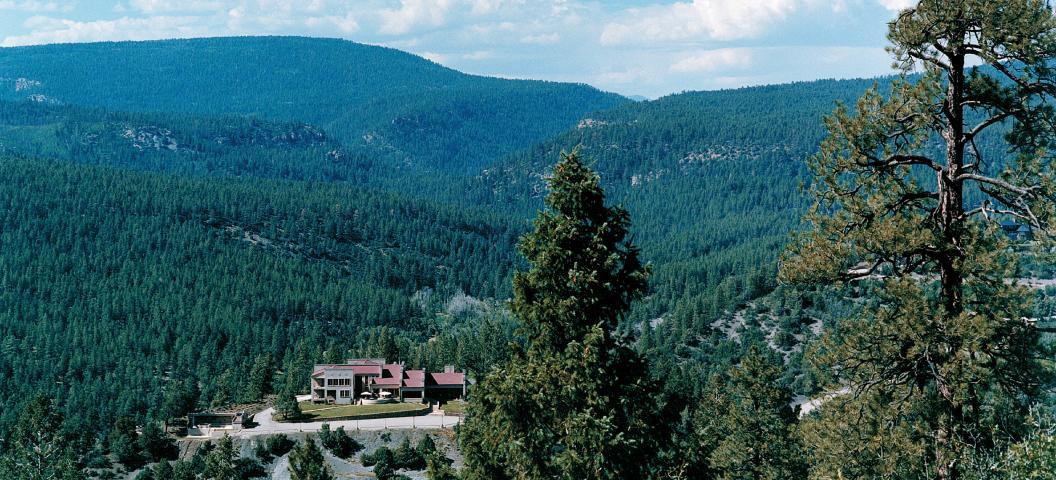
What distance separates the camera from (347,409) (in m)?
94.9

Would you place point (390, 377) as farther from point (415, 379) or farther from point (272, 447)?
point (272, 447)

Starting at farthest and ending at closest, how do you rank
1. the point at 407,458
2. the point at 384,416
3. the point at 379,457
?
the point at 384,416
the point at 379,457
the point at 407,458

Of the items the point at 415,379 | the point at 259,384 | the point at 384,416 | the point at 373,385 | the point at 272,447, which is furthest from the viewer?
the point at 259,384

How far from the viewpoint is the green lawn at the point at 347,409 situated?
3637 inches

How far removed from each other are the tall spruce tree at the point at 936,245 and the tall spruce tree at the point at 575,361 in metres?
3.48

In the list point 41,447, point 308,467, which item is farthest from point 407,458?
point 41,447

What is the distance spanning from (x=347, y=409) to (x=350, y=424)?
5.48 m

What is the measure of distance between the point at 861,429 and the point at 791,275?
10.6 ft

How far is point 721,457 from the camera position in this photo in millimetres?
44250

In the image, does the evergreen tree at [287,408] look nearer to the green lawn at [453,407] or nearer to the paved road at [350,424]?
the paved road at [350,424]

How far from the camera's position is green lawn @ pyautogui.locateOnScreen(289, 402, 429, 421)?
92.4 metres

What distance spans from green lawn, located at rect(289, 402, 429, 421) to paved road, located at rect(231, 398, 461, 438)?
1671mm

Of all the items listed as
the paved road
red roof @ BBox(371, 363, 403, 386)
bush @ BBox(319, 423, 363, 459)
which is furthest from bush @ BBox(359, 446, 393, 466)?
red roof @ BBox(371, 363, 403, 386)

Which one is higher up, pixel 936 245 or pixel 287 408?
pixel 936 245
